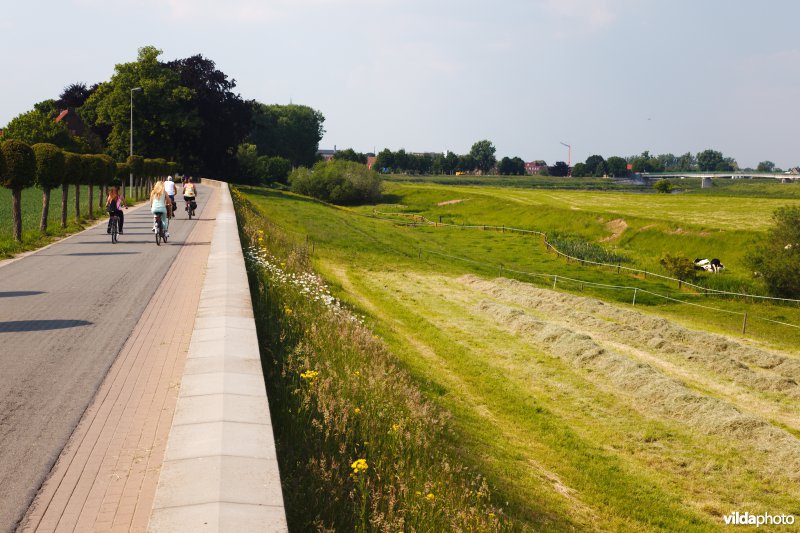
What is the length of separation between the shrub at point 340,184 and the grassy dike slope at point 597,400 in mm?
68982

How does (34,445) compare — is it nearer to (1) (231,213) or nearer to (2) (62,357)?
(2) (62,357)

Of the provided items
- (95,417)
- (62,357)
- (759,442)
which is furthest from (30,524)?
(759,442)

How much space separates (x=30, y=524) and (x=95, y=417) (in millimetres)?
2284

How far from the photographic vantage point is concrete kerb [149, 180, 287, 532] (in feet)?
15.6

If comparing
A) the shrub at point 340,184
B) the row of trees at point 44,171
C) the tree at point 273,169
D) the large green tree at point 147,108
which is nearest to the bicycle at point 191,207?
the row of trees at point 44,171

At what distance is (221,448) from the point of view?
5.81m

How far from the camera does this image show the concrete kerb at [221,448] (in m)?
4.76

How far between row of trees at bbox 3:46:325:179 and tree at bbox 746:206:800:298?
169ft

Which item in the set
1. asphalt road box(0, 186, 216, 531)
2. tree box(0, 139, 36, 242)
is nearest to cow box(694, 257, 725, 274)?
asphalt road box(0, 186, 216, 531)

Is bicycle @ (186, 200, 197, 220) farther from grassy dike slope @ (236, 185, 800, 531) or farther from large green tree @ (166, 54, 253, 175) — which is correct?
large green tree @ (166, 54, 253, 175)

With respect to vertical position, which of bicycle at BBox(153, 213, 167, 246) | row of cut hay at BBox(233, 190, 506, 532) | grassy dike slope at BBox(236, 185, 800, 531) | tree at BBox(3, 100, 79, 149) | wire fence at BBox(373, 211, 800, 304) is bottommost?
grassy dike slope at BBox(236, 185, 800, 531)

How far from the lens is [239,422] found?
6.44 meters

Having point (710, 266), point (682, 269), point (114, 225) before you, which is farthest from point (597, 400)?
point (710, 266)

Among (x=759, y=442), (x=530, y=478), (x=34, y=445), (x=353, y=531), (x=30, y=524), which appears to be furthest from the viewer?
(x=759, y=442)
